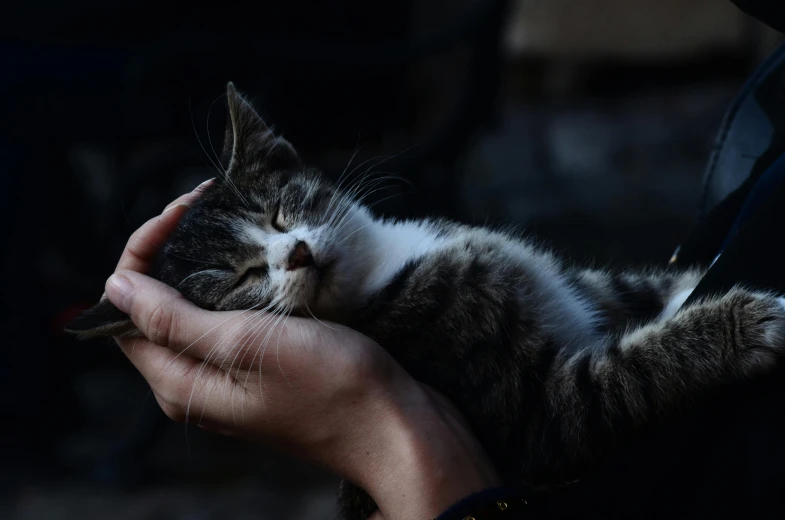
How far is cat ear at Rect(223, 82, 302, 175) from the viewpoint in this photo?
1400mm

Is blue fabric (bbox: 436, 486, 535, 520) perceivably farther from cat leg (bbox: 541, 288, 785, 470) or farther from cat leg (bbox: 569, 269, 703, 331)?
cat leg (bbox: 569, 269, 703, 331)

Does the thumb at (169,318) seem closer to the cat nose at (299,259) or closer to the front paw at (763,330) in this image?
the cat nose at (299,259)

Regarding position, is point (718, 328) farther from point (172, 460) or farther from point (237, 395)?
point (172, 460)

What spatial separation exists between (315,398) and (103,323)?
1.30 feet

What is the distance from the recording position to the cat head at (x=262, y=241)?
1202 millimetres

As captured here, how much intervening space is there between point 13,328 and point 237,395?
184 centimetres

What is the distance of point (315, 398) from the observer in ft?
3.42

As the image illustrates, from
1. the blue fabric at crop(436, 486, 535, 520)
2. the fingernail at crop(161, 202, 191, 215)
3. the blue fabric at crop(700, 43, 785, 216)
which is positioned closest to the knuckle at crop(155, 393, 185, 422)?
the fingernail at crop(161, 202, 191, 215)

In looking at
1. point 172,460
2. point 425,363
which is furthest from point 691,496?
point 172,460

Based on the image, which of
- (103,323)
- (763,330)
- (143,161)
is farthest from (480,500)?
(143,161)

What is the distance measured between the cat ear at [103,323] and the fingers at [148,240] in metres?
0.10

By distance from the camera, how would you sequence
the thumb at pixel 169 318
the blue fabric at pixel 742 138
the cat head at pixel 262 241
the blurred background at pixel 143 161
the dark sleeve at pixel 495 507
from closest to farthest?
the dark sleeve at pixel 495 507, the thumb at pixel 169 318, the cat head at pixel 262 241, the blue fabric at pixel 742 138, the blurred background at pixel 143 161

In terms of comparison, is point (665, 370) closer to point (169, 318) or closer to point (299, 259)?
point (299, 259)

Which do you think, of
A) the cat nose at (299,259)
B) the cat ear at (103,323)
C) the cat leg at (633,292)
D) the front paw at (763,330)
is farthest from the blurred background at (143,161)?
the front paw at (763,330)
